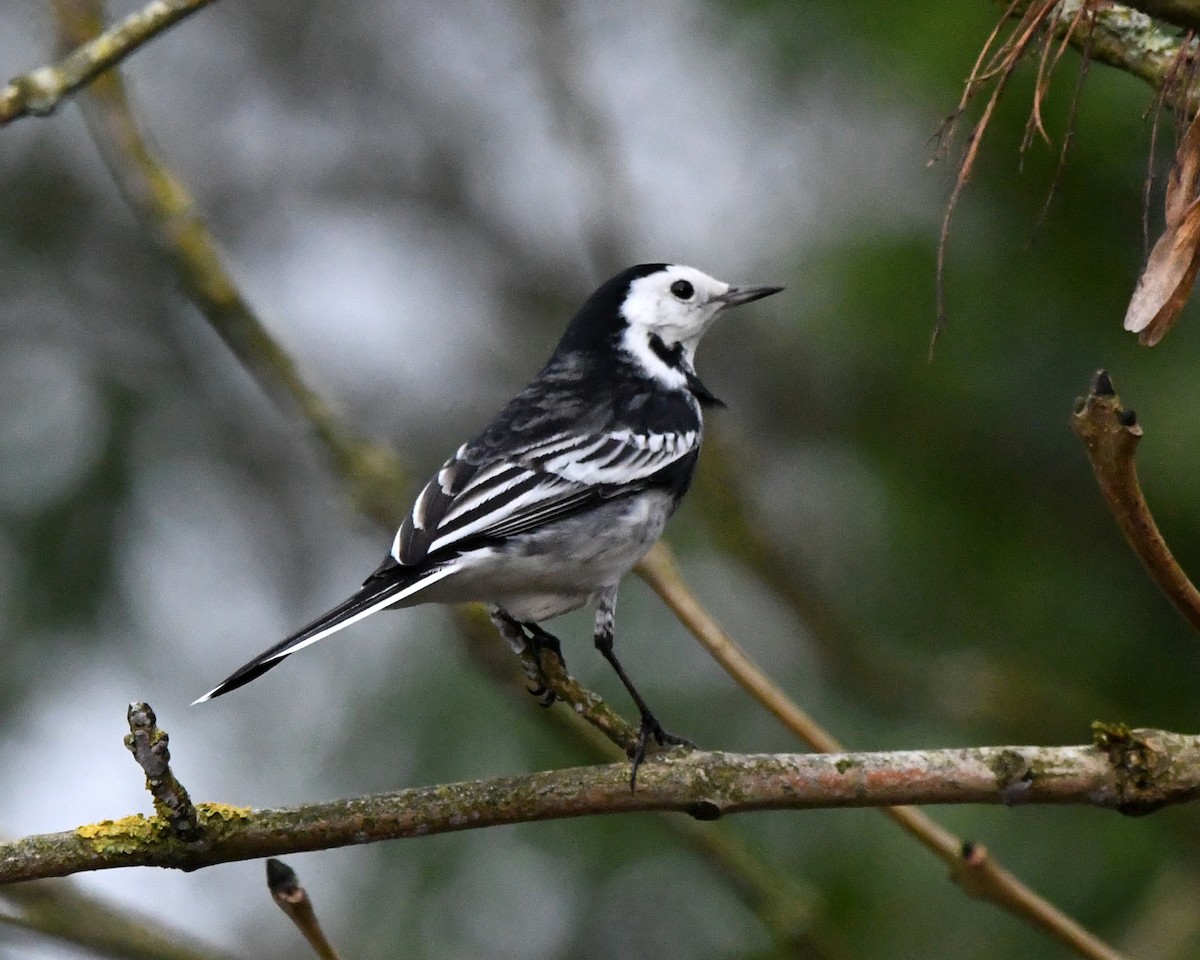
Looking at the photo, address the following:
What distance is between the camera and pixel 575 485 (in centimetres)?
418

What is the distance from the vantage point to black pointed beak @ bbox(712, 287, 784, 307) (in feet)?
16.2

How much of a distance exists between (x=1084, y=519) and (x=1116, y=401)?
4.07 m

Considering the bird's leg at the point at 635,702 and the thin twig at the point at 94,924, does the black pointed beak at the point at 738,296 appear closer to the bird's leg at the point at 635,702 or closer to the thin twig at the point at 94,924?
the bird's leg at the point at 635,702

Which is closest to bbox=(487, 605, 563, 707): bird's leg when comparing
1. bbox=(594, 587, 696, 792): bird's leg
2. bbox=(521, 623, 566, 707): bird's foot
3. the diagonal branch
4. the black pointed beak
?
bbox=(521, 623, 566, 707): bird's foot

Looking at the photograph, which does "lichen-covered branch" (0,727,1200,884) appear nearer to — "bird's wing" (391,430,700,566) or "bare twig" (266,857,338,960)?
"bare twig" (266,857,338,960)

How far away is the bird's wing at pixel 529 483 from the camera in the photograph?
12.6ft

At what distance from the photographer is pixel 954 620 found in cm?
604

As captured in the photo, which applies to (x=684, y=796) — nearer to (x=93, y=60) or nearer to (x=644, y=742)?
(x=644, y=742)

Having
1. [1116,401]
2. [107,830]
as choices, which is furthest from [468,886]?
[1116,401]

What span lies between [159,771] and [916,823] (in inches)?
57.6

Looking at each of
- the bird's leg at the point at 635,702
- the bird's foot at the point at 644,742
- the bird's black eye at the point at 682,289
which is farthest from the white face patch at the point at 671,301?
the bird's foot at the point at 644,742

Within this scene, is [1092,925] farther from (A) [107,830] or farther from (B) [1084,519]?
(A) [107,830]

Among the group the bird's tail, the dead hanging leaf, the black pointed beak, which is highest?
the black pointed beak

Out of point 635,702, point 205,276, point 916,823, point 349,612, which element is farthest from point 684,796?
point 205,276
